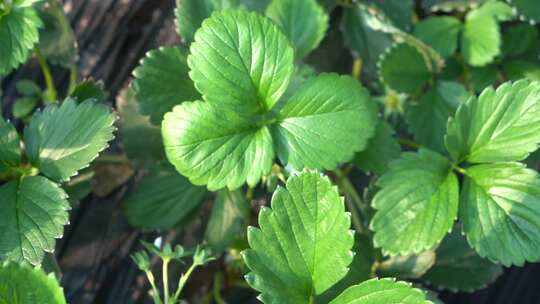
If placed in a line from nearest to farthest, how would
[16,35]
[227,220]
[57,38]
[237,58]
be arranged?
1. [237,58]
2. [16,35]
3. [227,220]
4. [57,38]

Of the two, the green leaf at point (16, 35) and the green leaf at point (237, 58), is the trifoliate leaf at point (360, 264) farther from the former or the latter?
the green leaf at point (16, 35)

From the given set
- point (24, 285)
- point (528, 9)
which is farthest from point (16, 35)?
point (528, 9)

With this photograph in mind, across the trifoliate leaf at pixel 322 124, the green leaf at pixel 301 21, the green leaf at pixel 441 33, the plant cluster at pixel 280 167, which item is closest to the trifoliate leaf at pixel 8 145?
the plant cluster at pixel 280 167

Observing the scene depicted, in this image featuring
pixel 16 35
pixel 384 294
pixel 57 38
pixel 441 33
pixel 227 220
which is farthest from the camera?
pixel 441 33

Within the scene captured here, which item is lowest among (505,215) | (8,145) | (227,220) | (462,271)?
(462,271)

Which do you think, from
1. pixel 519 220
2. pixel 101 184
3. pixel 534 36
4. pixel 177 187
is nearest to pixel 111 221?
pixel 101 184

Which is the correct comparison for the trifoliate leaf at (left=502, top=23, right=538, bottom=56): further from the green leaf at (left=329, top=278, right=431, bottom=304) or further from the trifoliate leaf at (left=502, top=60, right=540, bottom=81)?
the green leaf at (left=329, top=278, right=431, bottom=304)

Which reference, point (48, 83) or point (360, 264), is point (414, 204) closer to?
point (360, 264)
